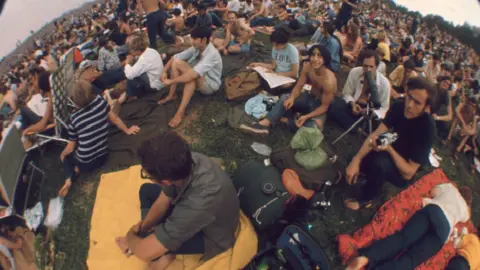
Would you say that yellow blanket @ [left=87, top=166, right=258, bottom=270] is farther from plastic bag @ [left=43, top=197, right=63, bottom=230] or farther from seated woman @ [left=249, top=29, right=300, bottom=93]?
seated woman @ [left=249, top=29, right=300, bottom=93]

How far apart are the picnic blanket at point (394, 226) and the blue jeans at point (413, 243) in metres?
0.20

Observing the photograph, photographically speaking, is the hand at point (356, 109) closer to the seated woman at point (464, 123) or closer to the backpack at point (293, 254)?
the backpack at point (293, 254)

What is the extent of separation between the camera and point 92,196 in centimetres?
377

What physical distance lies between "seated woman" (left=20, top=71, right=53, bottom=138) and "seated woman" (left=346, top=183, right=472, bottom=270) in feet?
13.8

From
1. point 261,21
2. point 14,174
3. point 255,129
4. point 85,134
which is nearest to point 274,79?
point 255,129

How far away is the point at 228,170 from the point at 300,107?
1.43 metres

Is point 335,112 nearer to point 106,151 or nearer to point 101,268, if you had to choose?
point 106,151

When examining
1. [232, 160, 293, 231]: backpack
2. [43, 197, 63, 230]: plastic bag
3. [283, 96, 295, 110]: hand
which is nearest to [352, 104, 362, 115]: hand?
[283, 96, 295, 110]: hand

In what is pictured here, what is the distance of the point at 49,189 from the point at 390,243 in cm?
403

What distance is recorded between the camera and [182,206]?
2.16m

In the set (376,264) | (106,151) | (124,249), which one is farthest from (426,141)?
(106,151)

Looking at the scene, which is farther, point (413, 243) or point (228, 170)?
point (228, 170)

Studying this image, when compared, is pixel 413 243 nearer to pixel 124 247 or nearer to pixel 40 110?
pixel 124 247

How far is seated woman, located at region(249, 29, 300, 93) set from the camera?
4789 millimetres
